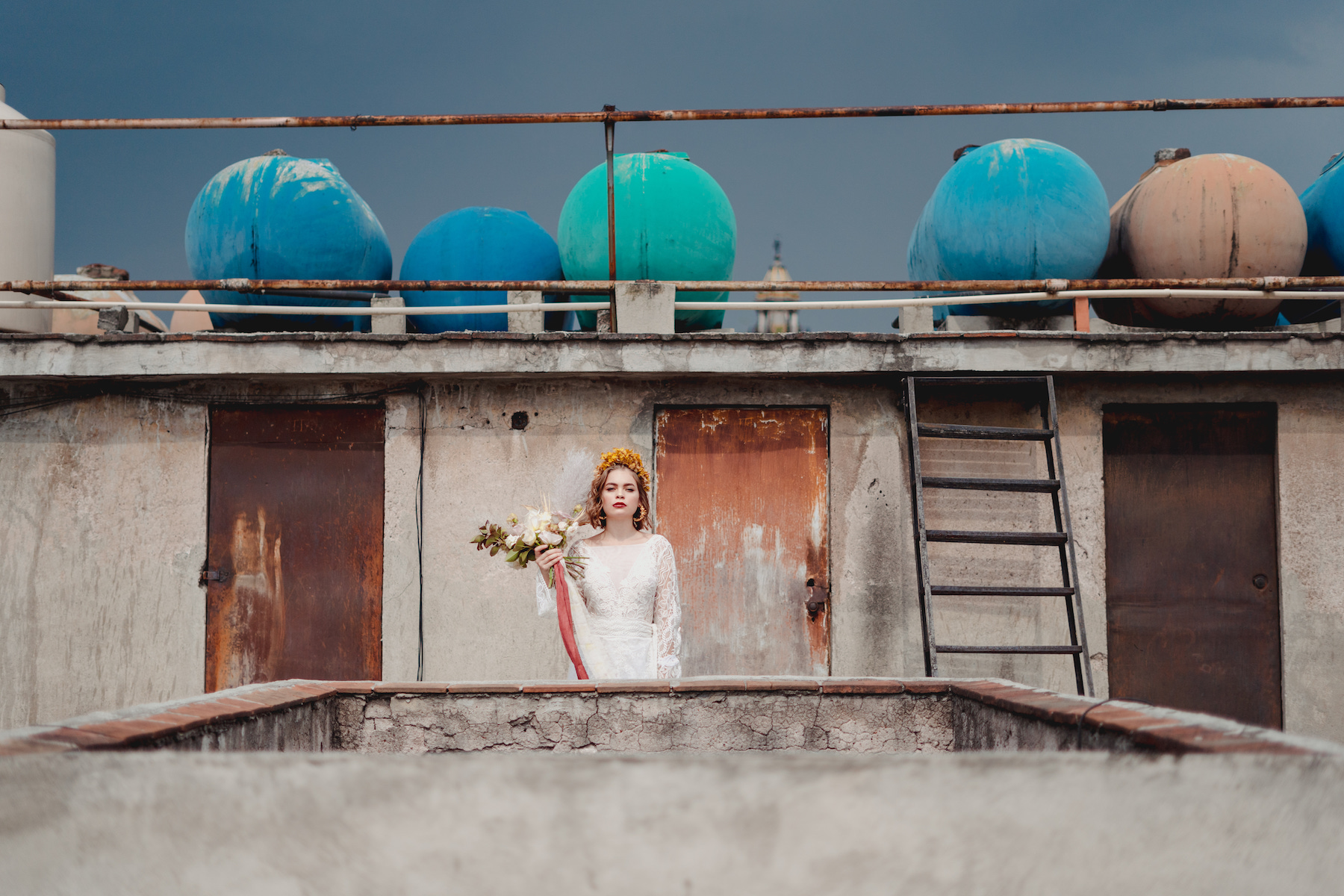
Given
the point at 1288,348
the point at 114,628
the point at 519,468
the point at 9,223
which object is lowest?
the point at 114,628

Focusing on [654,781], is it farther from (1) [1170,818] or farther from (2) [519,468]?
(2) [519,468]

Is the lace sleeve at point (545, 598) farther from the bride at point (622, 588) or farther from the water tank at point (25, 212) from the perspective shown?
the water tank at point (25, 212)

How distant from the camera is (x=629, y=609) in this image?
4219 millimetres

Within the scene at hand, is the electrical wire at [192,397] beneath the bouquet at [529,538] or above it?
above

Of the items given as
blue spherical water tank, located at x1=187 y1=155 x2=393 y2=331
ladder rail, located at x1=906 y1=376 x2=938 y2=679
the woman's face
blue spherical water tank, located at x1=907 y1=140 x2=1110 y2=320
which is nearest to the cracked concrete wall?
the woman's face

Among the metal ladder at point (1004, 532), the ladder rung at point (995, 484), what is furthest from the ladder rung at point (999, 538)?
the ladder rung at point (995, 484)

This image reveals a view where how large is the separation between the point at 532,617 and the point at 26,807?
446cm

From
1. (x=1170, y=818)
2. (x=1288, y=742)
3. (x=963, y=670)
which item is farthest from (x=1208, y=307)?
(x=1170, y=818)

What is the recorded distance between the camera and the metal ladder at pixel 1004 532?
5426 mm

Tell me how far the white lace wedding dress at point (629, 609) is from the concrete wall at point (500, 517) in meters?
1.82

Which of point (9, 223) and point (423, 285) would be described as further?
point (9, 223)

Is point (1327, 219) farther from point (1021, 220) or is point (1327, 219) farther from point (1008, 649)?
point (1008, 649)

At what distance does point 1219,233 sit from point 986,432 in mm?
2316

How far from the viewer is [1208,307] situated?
20.7 ft
